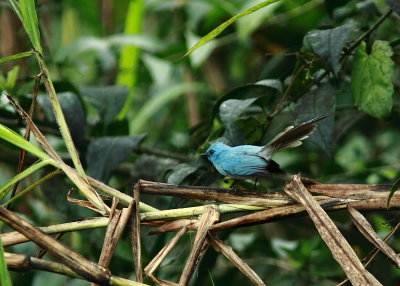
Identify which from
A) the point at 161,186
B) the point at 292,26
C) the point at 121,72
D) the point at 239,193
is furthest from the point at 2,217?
the point at 292,26

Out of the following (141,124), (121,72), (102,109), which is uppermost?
(102,109)

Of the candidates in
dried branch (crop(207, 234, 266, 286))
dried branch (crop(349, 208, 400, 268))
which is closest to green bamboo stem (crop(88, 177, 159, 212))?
dried branch (crop(207, 234, 266, 286))

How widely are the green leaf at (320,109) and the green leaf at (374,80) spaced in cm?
7

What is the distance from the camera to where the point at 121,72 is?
2.74 meters

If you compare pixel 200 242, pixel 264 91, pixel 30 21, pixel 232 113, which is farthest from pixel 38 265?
pixel 264 91

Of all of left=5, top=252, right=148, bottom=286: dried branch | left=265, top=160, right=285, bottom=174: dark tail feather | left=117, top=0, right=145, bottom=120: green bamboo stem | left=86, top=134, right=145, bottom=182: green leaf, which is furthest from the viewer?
left=117, top=0, right=145, bottom=120: green bamboo stem

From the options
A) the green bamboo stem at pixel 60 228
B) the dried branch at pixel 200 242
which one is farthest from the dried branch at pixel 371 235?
the green bamboo stem at pixel 60 228

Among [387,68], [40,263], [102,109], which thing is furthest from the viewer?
[102,109]

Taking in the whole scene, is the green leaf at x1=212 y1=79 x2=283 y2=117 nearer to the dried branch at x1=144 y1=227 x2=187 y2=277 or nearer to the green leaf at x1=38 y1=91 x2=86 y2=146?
the green leaf at x1=38 y1=91 x2=86 y2=146

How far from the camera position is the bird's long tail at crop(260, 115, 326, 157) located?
1.29 m

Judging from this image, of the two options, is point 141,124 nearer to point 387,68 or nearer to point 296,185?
point 387,68

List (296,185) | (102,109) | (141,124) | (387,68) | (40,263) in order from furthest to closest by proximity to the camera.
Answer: (141,124) < (102,109) < (387,68) < (296,185) < (40,263)

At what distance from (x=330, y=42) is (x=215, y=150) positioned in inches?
14.8

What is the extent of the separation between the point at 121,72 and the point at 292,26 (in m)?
0.78
